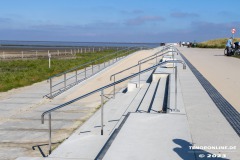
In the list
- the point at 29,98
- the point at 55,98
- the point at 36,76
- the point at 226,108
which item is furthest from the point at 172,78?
the point at 36,76

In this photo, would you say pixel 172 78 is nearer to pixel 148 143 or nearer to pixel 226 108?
pixel 226 108

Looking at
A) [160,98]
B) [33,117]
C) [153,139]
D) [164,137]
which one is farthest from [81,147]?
[33,117]

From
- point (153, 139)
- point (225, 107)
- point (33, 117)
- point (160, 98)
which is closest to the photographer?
point (153, 139)

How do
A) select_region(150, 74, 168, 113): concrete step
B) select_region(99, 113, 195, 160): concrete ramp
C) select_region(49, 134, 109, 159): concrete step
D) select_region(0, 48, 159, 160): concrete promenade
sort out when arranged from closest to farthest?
select_region(99, 113, 195, 160): concrete ramp < select_region(49, 134, 109, 159): concrete step < select_region(0, 48, 159, 160): concrete promenade < select_region(150, 74, 168, 113): concrete step

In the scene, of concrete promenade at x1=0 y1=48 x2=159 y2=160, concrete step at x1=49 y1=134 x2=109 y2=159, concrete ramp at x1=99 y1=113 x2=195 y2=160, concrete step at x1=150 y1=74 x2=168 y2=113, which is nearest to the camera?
concrete ramp at x1=99 y1=113 x2=195 y2=160

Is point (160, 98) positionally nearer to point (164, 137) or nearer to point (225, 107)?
point (225, 107)

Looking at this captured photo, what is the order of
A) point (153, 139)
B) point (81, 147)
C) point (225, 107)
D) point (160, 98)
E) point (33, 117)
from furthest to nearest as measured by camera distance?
1. point (33, 117)
2. point (160, 98)
3. point (225, 107)
4. point (81, 147)
5. point (153, 139)

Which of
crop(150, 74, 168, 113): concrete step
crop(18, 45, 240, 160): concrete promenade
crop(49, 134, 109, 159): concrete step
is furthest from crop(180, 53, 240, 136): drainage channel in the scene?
crop(49, 134, 109, 159): concrete step

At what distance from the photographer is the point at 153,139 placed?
534 cm

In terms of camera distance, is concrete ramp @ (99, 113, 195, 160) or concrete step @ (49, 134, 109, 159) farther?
concrete step @ (49, 134, 109, 159)

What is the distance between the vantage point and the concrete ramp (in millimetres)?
4727

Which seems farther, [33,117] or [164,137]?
[33,117]

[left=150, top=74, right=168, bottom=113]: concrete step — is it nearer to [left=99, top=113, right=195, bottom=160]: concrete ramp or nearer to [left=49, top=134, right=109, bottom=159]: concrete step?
[left=99, top=113, right=195, bottom=160]: concrete ramp

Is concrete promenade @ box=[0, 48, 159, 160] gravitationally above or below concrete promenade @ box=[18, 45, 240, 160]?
below
